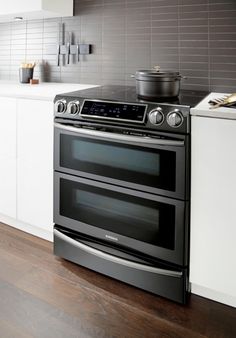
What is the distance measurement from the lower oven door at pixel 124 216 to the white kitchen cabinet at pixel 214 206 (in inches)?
2.9

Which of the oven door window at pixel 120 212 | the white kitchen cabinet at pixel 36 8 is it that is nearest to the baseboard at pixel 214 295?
the oven door window at pixel 120 212

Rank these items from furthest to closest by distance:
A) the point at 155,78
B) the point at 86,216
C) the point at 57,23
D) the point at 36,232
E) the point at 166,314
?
the point at 57,23 → the point at 36,232 → the point at 86,216 → the point at 155,78 → the point at 166,314

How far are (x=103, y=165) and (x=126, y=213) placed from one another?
279 millimetres

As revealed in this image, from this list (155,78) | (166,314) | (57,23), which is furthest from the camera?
(57,23)

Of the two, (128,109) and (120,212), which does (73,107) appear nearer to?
(128,109)

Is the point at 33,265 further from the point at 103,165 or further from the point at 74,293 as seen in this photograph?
the point at 103,165

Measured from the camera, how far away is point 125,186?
70.9 inches

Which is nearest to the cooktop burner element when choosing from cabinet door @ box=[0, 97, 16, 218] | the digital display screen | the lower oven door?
the digital display screen

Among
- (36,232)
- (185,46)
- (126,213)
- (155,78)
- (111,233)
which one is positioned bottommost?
(36,232)

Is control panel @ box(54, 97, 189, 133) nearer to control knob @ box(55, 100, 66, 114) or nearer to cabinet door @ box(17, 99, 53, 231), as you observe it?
control knob @ box(55, 100, 66, 114)

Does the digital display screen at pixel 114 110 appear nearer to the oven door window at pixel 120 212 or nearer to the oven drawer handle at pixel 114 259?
the oven door window at pixel 120 212

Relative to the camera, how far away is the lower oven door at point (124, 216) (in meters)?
1.70

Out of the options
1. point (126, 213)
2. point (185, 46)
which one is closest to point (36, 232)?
point (126, 213)

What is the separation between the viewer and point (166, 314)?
5.51 ft
